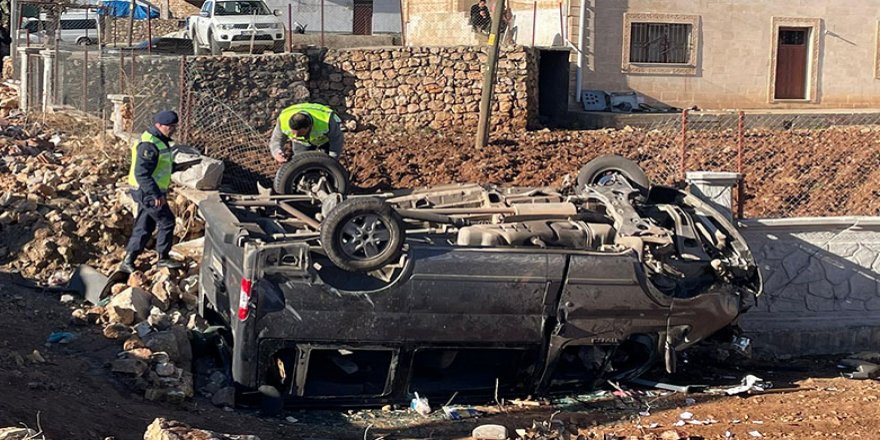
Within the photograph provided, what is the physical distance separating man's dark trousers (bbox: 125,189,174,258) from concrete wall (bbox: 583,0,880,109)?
16.8 m

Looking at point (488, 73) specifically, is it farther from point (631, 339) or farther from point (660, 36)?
point (631, 339)

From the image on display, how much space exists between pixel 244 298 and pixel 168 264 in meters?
3.25

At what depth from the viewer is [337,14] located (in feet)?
134

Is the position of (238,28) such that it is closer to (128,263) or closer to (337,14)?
(337,14)

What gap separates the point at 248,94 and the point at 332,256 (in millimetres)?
15566

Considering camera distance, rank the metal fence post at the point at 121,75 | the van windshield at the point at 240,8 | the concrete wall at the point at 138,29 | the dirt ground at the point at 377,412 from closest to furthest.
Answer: the dirt ground at the point at 377,412 → the metal fence post at the point at 121,75 → the van windshield at the point at 240,8 → the concrete wall at the point at 138,29

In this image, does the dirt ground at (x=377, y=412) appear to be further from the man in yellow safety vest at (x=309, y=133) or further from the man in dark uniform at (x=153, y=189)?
the man in yellow safety vest at (x=309, y=133)

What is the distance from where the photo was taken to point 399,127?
23703 millimetres

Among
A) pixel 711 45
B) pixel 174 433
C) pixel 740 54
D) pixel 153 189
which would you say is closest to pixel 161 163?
pixel 153 189

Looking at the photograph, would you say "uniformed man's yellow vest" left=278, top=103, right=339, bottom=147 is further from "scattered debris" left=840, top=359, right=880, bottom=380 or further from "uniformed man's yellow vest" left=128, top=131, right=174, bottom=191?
"scattered debris" left=840, top=359, right=880, bottom=380

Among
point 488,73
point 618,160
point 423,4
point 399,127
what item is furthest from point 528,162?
point 423,4

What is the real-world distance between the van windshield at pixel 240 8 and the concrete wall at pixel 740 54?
24.4 ft

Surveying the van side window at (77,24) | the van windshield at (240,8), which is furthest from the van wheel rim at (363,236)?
the van side window at (77,24)

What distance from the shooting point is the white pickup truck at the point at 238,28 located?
26.8 meters
